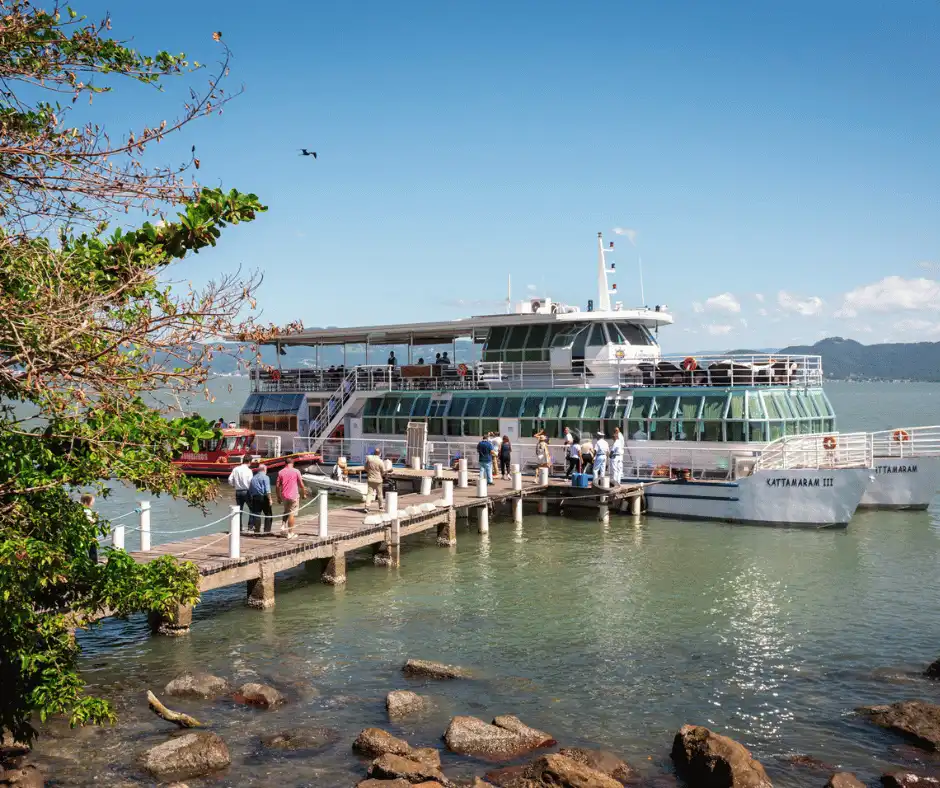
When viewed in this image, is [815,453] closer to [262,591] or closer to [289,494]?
[289,494]

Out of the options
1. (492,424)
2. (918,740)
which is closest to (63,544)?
(918,740)

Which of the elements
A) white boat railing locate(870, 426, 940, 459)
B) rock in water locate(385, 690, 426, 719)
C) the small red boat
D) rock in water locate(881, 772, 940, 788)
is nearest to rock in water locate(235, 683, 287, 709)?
rock in water locate(385, 690, 426, 719)

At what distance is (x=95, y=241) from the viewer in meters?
9.86

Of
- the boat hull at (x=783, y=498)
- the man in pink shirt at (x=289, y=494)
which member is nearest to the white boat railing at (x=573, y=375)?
the boat hull at (x=783, y=498)

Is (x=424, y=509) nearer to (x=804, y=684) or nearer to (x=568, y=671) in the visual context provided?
(x=568, y=671)

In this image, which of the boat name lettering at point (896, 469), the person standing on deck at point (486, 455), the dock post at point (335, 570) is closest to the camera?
the dock post at point (335, 570)

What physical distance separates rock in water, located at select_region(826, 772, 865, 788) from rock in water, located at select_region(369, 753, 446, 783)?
4732mm

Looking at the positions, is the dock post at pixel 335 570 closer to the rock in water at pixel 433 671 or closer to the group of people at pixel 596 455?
the rock in water at pixel 433 671

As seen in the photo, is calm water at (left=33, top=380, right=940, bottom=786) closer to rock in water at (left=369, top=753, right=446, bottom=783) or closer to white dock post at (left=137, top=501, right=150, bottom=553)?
rock in water at (left=369, top=753, right=446, bottom=783)

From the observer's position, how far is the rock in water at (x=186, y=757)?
37.8 feet

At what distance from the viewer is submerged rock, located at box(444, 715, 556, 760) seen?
40.3 feet

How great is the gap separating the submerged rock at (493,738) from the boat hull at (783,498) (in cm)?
1802

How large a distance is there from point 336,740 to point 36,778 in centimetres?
383

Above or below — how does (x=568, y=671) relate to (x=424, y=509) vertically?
below
